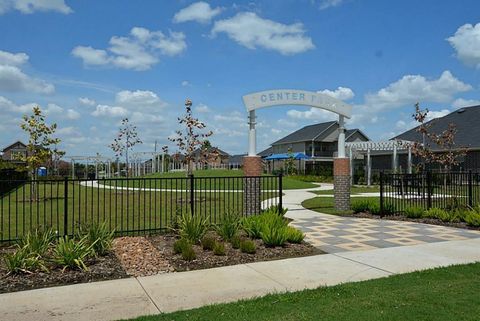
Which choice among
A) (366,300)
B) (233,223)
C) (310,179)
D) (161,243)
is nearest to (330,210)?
(233,223)

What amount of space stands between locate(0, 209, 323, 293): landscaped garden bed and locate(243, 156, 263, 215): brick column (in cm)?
295

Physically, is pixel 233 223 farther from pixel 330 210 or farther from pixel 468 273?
pixel 330 210

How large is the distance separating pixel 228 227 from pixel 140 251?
1.79m

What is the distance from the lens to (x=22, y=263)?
20.8 feet

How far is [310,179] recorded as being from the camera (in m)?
41.8

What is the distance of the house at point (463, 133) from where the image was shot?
33.0m

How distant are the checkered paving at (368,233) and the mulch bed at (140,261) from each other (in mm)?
995

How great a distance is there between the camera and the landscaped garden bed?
20.7 feet

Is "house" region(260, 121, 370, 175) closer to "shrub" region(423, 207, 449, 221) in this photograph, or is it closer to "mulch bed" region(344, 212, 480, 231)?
"mulch bed" region(344, 212, 480, 231)

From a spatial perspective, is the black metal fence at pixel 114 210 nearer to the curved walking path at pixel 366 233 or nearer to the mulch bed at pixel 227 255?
the mulch bed at pixel 227 255

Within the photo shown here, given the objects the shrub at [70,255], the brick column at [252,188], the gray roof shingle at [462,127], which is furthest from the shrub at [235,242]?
the gray roof shingle at [462,127]

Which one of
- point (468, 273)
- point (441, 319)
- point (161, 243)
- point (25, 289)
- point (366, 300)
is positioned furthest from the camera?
point (161, 243)

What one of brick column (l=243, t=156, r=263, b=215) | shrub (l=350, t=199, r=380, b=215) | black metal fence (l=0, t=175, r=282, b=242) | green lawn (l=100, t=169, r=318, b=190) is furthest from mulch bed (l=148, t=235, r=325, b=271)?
shrub (l=350, t=199, r=380, b=215)

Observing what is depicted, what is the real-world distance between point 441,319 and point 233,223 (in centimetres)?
498
